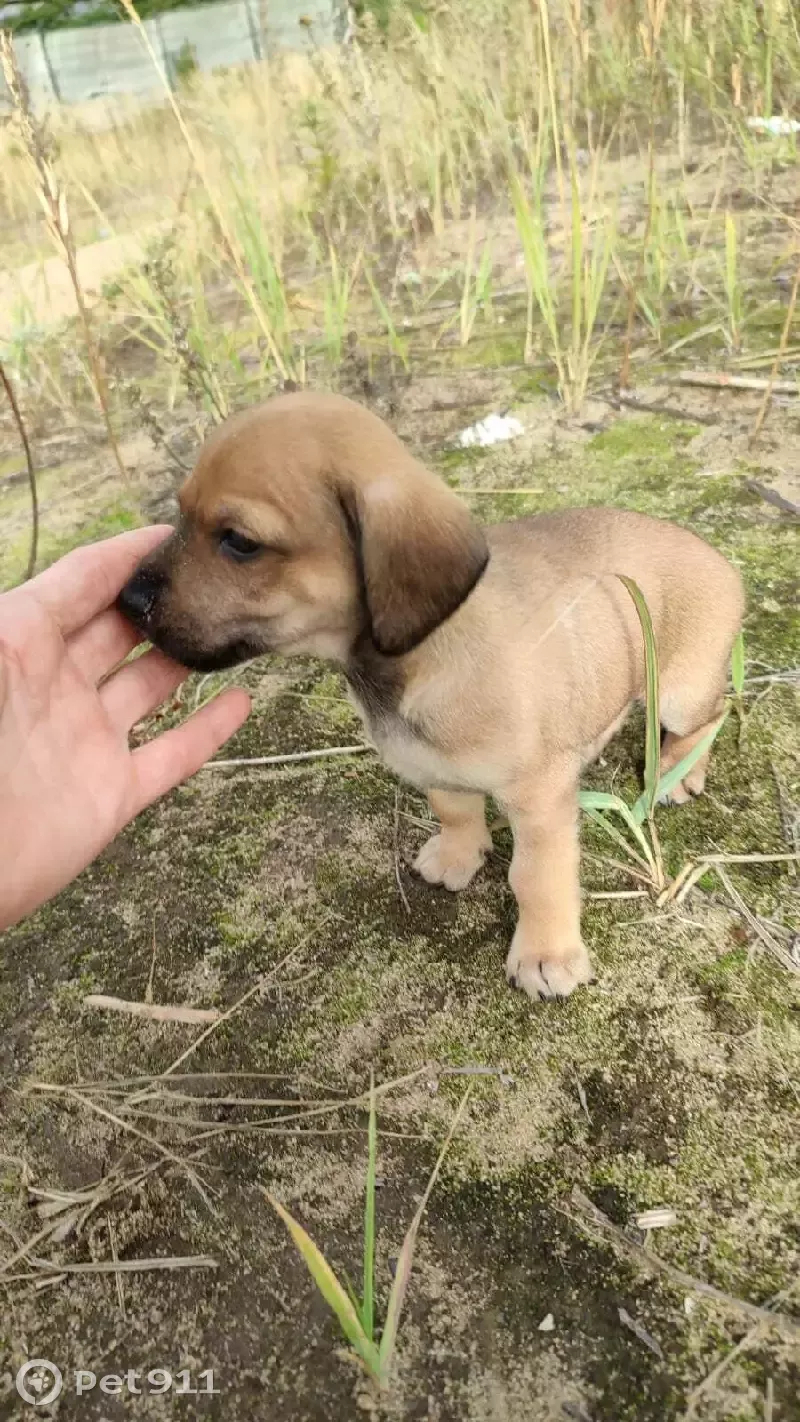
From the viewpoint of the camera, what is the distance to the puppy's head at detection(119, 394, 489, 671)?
1623mm

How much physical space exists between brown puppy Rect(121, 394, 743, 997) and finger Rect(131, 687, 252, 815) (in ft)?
0.99

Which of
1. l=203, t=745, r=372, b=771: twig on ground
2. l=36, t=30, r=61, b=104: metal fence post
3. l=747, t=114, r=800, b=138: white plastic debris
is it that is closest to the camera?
l=203, t=745, r=372, b=771: twig on ground

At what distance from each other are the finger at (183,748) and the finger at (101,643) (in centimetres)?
29

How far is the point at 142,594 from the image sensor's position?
1830 mm

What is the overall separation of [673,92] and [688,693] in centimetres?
462

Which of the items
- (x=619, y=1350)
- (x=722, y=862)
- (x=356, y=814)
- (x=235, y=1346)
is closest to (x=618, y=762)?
(x=722, y=862)

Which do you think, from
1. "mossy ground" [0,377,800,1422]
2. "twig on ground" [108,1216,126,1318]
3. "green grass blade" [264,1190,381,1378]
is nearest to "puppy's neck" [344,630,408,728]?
"mossy ground" [0,377,800,1422]

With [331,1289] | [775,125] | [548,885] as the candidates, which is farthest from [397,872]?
[775,125]

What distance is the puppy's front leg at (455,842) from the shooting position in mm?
A: 2145

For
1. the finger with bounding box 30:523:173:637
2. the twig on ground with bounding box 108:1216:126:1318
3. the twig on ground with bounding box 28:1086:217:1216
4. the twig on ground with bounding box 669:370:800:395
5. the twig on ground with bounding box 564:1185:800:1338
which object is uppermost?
the finger with bounding box 30:523:173:637

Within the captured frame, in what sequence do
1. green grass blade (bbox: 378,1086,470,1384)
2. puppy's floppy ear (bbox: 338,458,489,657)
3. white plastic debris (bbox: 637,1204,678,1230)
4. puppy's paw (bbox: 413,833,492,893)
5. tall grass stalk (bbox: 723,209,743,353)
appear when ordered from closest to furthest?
green grass blade (bbox: 378,1086,470,1384) → white plastic debris (bbox: 637,1204,678,1230) → puppy's floppy ear (bbox: 338,458,489,657) → puppy's paw (bbox: 413,833,492,893) → tall grass stalk (bbox: 723,209,743,353)

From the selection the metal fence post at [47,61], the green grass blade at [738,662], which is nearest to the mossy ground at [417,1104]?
the green grass blade at [738,662]

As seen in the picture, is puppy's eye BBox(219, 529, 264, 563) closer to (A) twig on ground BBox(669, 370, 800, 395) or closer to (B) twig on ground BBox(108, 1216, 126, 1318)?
(B) twig on ground BBox(108, 1216, 126, 1318)

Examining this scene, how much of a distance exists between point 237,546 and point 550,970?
1090 mm
